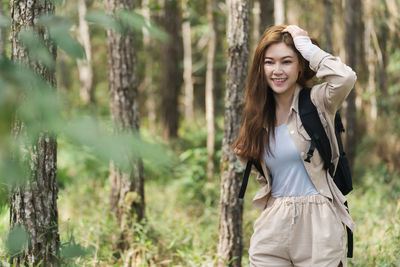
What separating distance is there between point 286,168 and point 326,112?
17.4 inches

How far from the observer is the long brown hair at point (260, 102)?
293 cm

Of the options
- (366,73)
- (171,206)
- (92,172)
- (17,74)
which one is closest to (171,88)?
(92,172)

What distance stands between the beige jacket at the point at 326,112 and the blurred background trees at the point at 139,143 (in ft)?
3.00

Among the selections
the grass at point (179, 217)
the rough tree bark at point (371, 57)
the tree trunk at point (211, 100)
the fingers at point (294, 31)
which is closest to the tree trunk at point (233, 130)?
the grass at point (179, 217)

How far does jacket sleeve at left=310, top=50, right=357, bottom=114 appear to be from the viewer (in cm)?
263

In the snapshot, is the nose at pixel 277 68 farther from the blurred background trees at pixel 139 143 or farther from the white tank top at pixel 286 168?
the blurred background trees at pixel 139 143

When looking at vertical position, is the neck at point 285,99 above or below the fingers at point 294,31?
below

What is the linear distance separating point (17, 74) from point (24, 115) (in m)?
0.14

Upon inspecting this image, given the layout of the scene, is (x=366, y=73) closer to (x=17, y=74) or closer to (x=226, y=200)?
(x=226, y=200)

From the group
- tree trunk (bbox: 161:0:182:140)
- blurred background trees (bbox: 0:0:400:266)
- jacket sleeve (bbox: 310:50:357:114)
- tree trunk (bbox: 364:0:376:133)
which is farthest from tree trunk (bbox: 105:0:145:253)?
tree trunk (bbox: 364:0:376:133)

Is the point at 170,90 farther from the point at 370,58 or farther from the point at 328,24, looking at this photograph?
the point at 370,58

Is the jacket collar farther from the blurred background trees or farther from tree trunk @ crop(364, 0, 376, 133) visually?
tree trunk @ crop(364, 0, 376, 133)

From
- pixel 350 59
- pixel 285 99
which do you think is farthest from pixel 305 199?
pixel 350 59

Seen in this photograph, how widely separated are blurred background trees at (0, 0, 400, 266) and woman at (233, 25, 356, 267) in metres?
0.72
